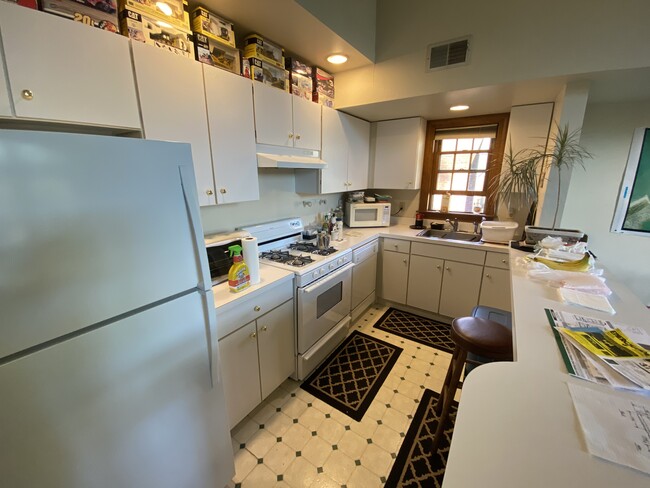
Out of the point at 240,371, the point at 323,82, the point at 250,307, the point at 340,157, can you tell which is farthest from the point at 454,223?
the point at 240,371

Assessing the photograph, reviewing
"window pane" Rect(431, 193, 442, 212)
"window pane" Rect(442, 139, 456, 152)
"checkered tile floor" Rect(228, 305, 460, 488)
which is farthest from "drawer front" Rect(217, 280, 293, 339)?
"window pane" Rect(442, 139, 456, 152)

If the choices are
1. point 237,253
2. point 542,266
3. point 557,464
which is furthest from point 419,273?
point 557,464

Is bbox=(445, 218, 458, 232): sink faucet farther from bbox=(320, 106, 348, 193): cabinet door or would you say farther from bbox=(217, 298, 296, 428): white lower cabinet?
bbox=(217, 298, 296, 428): white lower cabinet

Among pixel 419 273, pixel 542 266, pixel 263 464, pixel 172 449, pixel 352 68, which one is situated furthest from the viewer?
pixel 419 273

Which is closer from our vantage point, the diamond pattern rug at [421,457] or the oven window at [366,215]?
the diamond pattern rug at [421,457]

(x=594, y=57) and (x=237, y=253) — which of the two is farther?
(x=594, y=57)

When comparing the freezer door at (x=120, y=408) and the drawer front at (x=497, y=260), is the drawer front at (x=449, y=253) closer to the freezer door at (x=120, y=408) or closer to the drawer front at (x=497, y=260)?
the drawer front at (x=497, y=260)

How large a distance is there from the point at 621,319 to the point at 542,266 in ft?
1.83

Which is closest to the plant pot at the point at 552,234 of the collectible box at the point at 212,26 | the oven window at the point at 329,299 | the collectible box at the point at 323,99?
the oven window at the point at 329,299

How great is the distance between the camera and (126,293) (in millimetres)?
871

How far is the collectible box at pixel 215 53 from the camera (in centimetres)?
152

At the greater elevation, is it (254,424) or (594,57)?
(594,57)

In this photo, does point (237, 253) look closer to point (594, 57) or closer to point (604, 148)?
point (594, 57)

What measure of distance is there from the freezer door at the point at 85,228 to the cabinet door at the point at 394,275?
2.37 m
